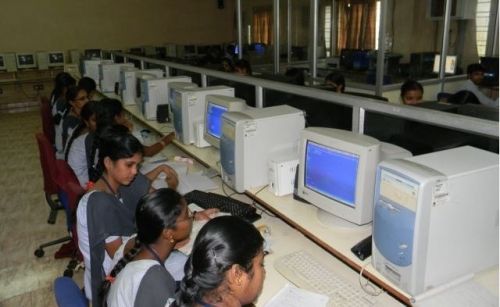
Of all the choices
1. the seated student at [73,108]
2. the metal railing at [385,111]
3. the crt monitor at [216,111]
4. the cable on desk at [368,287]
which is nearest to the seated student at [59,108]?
the seated student at [73,108]

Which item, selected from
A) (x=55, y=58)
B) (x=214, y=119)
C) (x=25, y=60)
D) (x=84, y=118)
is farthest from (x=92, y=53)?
(x=214, y=119)

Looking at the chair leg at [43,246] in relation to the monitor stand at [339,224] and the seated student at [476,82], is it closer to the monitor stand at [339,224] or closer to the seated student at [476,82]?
the monitor stand at [339,224]

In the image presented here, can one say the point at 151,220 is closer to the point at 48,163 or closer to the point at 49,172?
the point at 48,163

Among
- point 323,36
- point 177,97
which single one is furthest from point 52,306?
point 323,36

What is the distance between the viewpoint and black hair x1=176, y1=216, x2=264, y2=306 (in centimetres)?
100

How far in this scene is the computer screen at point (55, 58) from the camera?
812 cm

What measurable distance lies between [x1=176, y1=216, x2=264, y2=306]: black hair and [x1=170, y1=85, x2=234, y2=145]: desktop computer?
188 centimetres

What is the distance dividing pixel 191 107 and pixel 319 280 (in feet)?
5.57

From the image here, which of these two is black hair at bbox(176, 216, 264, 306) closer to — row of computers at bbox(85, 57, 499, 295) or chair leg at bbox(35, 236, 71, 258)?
row of computers at bbox(85, 57, 499, 295)

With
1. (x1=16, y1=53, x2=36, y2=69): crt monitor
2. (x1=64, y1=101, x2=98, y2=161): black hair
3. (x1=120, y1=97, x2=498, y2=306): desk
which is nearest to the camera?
(x1=120, y1=97, x2=498, y2=306): desk

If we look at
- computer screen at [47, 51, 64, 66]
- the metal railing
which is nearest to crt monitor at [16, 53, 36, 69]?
computer screen at [47, 51, 64, 66]

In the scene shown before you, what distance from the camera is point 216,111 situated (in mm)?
2582

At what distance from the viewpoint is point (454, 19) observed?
A: 593 cm

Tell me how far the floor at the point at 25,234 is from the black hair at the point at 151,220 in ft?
4.40
